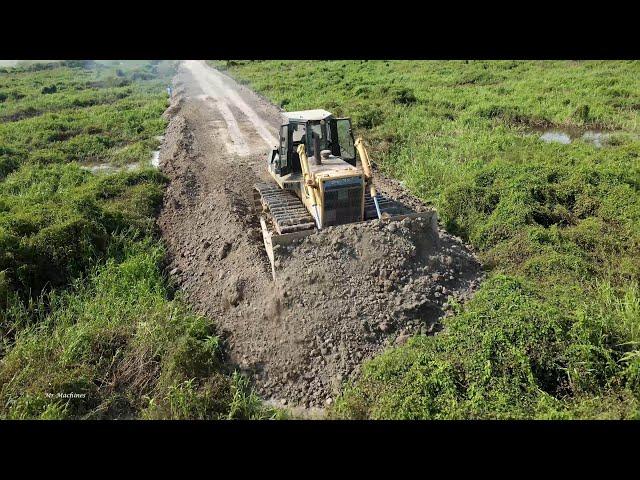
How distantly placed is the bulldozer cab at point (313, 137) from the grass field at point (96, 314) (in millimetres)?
3762

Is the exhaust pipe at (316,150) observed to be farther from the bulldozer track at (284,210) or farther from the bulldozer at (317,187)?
the bulldozer track at (284,210)

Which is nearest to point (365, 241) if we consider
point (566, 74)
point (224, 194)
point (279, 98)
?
point (224, 194)

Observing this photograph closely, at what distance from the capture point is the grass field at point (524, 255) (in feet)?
19.4

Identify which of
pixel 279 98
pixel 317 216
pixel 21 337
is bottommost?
pixel 21 337

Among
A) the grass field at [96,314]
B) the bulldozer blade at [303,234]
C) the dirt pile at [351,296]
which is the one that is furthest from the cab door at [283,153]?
the grass field at [96,314]

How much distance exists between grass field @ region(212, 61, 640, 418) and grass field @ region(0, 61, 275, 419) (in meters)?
2.42

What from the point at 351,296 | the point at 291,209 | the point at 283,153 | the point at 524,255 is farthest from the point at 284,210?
the point at 524,255

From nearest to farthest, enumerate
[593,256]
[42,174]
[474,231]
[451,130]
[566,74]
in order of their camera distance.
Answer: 1. [593,256]
2. [474,231]
3. [42,174]
4. [451,130]
5. [566,74]

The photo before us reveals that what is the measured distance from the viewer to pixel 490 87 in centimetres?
2458

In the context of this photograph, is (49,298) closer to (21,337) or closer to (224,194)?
(21,337)

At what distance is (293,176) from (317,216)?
2.04 meters

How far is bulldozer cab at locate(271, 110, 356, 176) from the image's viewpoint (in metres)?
9.71

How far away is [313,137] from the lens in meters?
9.64

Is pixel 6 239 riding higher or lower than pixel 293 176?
lower
